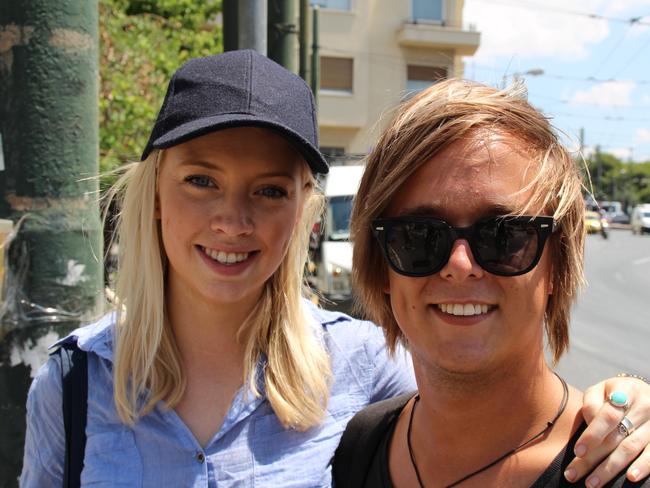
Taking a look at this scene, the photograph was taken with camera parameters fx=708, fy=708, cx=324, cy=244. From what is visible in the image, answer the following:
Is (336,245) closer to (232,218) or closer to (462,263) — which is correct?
(232,218)

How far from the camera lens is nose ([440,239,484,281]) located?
1.56 m

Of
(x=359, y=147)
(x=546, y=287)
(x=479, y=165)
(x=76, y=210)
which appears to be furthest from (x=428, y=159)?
(x=359, y=147)

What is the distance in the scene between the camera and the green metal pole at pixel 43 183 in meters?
2.16

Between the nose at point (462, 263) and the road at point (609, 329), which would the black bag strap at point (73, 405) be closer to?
the nose at point (462, 263)

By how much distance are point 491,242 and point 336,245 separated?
333 inches

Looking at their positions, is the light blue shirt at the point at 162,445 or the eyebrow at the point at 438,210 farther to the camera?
the light blue shirt at the point at 162,445

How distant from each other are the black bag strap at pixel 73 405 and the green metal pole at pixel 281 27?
2.22 metres

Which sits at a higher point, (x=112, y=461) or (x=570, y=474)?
(x=570, y=474)

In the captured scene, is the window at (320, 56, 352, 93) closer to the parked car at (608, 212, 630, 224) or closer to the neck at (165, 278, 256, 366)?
the neck at (165, 278, 256, 366)

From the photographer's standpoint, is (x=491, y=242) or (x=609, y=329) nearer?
(x=491, y=242)

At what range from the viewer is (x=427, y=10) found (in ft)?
88.7

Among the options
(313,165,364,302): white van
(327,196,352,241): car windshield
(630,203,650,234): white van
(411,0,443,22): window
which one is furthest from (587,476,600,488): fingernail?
(630,203,650,234): white van

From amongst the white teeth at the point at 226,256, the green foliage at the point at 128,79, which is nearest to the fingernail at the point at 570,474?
the white teeth at the point at 226,256

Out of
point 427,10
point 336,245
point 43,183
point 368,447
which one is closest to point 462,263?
point 368,447
